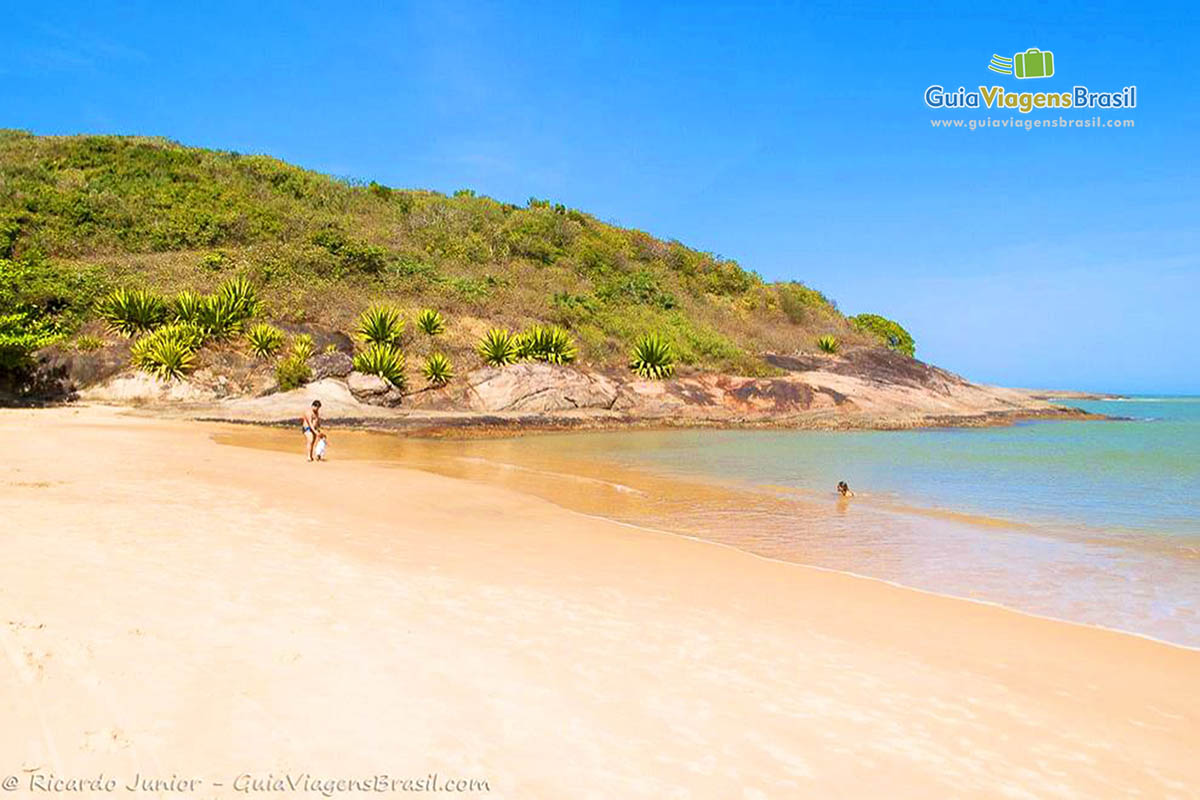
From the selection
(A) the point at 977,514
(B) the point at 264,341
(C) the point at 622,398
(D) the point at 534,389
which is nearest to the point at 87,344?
(B) the point at 264,341

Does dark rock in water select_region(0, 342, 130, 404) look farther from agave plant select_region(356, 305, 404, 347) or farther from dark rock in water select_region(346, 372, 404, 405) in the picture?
agave plant select_region(356, 305, 404, 347)

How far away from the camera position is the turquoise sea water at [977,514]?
680 cm

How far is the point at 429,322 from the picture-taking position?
26.7 meters

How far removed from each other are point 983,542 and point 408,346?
68.1ft

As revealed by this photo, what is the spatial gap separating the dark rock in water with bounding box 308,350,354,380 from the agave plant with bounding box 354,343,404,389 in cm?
32

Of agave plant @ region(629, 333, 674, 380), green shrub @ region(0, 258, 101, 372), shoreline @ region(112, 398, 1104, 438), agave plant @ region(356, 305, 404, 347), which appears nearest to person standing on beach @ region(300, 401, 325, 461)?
shoreline @ region(112, 398, 1104, 438)

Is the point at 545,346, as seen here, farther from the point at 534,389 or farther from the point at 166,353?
the point at 166,353

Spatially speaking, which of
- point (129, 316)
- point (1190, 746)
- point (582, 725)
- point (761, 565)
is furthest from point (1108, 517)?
point (129, 316)

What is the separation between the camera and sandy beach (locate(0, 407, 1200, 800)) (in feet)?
9.65

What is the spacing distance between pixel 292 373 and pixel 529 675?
789 inches

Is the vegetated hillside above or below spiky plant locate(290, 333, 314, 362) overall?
above

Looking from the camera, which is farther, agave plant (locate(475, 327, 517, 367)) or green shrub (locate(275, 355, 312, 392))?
agave plant (locate(475, 327, 517, 367))

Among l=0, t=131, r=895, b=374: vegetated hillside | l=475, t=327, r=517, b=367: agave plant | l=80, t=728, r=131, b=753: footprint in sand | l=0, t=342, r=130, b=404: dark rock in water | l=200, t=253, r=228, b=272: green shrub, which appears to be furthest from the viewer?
l=200, t=253, r=228, b=272: green shrub

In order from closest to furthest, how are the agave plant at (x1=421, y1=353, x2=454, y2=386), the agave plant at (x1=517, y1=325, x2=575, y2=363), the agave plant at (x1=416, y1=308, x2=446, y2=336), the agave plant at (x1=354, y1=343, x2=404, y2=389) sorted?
1. the agave plant at (x1=354, y1=343, x2=404, y2=389)
2. the agave plant at (x1=421, y1=353, x2=454, y2=386)
3. the agave plant at (x1=416, y1=308, x2=446, y2=336)
4. the agave plant at (x1=517, y1=325, x2=575, y2=363)
